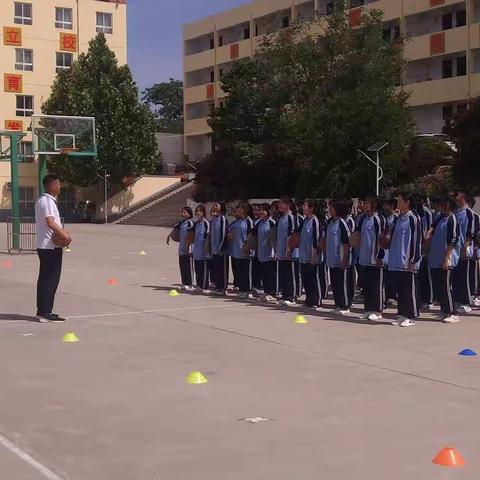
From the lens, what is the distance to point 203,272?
15.2 meters

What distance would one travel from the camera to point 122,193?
59.3m

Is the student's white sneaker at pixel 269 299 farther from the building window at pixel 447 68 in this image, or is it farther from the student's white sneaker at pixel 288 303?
the building window at pixel 447 68

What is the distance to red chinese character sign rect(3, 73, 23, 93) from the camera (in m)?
60.2

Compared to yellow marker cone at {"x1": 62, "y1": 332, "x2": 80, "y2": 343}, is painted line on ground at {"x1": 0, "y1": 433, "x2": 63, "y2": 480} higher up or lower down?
lower down

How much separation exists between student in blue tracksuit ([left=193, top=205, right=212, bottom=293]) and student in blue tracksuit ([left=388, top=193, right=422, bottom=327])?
465 centimetres

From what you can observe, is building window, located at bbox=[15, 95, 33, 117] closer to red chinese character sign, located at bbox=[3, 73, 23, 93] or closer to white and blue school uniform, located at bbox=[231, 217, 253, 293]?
red chinese character sign, located at bbox=[3, 73, 23, 93]

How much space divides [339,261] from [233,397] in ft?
17.8

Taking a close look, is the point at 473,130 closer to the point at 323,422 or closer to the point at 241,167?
the point at 241,167

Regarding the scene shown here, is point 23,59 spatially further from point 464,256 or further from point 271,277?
point 464,256

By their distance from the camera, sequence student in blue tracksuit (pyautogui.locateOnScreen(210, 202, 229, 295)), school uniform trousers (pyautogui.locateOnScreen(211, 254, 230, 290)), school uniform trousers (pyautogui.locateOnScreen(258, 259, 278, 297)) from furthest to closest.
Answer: school uniform trousers (pyautogui.locateOnScreen(211, 254, 230, 290))
student in blue tracksuit (pyautogui.locateOnScreen(210, 202, 229, 295))
school uniform trousers (pyautogui.locateOnScreen(258, 259, 278, 297))

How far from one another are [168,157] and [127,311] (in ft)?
200

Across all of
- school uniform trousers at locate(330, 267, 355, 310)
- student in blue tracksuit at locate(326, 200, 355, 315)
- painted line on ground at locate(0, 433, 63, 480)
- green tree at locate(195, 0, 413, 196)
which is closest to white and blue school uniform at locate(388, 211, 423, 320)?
student in blue tracksuit at locate(326, 200, 355, 315)

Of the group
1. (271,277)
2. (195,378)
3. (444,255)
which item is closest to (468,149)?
(271,277)

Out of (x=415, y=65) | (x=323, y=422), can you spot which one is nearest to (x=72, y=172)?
(x=415, y=65)
